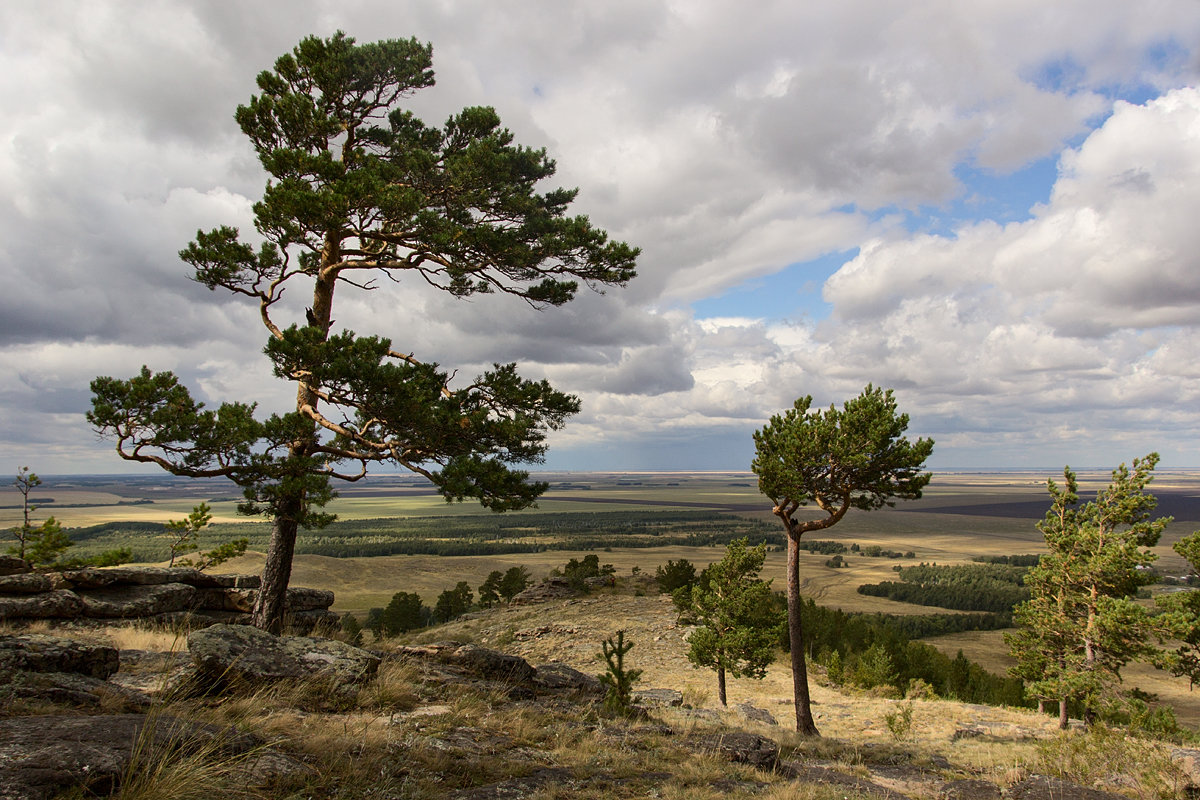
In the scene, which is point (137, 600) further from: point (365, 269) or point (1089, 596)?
point (1089, 596)

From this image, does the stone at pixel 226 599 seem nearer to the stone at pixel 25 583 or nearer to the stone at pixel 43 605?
the stone at pixel 43 605

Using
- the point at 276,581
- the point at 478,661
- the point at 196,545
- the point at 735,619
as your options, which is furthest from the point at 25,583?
the point at 735,619

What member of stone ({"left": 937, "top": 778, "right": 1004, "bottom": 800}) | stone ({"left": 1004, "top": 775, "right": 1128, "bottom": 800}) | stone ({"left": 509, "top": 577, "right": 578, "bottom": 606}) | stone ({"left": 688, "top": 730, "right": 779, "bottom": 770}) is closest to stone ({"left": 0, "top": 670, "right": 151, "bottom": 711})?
stone ({"left": 688, "top": 730, "right": 779, "bottom": 770})

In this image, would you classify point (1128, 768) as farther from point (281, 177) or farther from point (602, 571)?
point (602, 571)

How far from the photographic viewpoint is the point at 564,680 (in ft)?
45.3

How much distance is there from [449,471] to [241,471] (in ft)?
15.1

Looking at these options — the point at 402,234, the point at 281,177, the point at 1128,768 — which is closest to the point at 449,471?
the point at 402,234

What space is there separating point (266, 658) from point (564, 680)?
7483mm

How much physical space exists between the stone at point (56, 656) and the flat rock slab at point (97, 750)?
2.41 metres

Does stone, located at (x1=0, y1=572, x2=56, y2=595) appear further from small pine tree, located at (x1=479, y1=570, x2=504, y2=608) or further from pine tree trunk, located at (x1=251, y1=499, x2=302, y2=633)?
small pine tree, located at (x1=479, y1=570, x2=504, y2=608)

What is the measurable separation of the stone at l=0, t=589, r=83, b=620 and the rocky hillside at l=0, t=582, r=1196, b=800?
77.4 inches

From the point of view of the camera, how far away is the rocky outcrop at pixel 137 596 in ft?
42.5

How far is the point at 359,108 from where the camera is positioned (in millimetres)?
14766

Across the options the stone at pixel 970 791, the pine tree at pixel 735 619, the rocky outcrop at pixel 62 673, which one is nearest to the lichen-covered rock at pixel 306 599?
the rocky outcrop at pixel 62 673
